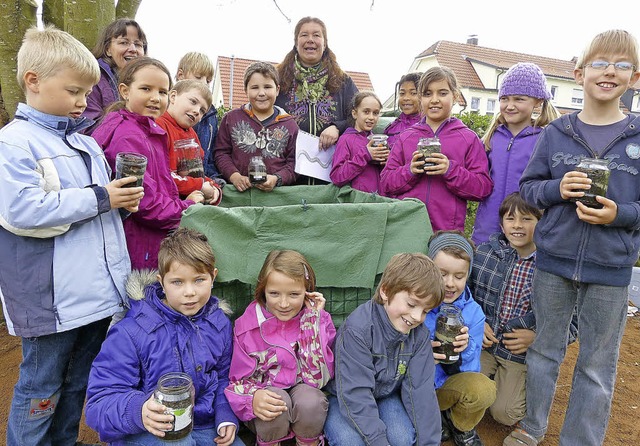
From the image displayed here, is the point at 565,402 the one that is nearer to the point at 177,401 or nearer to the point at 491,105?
the point at 177,401

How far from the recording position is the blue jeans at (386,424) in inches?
88.0

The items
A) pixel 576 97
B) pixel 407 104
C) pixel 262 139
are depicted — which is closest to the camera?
pixel 262 139

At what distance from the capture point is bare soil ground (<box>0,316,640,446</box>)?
9.41ft

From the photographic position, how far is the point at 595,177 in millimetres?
2121

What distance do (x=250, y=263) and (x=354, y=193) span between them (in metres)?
1.10

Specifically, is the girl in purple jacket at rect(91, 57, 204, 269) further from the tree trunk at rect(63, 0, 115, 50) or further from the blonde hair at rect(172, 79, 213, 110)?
the tree trunk at rect(63, 0, 115, 50)

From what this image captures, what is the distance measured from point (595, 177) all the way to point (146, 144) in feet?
6.91

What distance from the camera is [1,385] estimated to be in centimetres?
314

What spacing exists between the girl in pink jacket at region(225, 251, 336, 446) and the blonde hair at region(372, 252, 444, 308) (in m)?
0.36

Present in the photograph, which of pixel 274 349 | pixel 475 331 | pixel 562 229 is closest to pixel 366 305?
pixel 274 349

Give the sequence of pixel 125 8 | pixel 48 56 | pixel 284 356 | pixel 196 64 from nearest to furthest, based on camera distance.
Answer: pixel 48 56 → pixel 284 356 → pixel 196 64 → pixel 125 8

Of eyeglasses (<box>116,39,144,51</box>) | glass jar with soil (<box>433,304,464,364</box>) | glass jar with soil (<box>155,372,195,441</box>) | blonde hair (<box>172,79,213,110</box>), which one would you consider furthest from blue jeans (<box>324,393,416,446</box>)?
eyeglasses (<box>116,39,144,51</box>)

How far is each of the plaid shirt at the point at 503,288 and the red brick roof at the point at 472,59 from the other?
2308 cm

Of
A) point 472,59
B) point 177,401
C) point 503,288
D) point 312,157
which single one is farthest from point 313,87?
point 472,59
